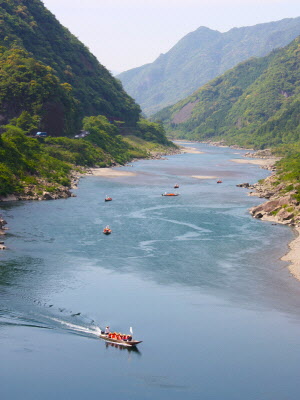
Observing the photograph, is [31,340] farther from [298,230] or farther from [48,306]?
[298,230]

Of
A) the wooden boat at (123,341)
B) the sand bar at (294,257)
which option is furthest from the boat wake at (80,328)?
the sand bar at (294,257)

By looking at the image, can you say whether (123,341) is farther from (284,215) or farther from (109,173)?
(109,173)

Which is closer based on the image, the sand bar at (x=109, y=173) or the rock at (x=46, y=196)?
the rock at (x=46, y=196)

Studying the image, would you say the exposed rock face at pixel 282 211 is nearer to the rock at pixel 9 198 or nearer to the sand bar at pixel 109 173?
the rock at pixel 9 198

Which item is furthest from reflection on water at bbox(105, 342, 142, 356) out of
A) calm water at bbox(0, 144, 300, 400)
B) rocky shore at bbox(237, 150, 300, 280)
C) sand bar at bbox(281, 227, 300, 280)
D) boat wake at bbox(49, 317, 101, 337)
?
rocky shore at bbox(237, 150, 300, 280)

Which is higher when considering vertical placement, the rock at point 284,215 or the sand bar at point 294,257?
the rock at point 284,215

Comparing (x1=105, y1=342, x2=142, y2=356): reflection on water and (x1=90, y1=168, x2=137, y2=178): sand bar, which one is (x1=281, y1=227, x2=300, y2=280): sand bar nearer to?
(x1=105, y1=342, x2=142, y2=356): reflection on water

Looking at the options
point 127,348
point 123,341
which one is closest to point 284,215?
point 127,348
